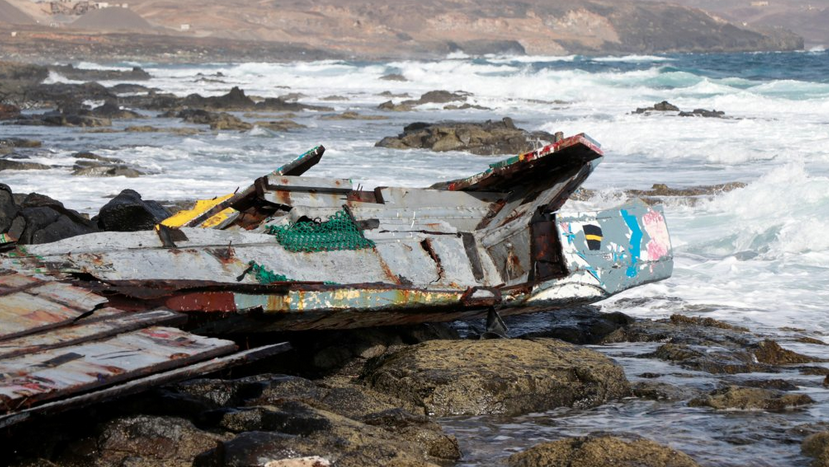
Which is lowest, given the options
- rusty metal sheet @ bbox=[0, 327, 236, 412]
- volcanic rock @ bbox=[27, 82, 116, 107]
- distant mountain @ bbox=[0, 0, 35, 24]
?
volcanic rock @ bbox=[27, 82, 116, 107]

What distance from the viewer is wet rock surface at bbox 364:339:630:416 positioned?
5.75m

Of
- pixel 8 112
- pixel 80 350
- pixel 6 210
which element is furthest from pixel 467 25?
pixel 80 350

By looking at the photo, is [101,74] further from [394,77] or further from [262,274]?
[262,274]

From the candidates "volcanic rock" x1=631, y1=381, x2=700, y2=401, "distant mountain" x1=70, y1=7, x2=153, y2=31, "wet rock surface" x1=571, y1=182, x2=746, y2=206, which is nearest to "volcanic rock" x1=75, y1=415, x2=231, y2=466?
"volcanic rock" x1=631, y1=381, x2=700, y2=401

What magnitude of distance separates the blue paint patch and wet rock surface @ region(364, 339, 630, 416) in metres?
1.78

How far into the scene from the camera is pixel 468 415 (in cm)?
568

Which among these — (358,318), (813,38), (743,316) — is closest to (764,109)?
(743,316)

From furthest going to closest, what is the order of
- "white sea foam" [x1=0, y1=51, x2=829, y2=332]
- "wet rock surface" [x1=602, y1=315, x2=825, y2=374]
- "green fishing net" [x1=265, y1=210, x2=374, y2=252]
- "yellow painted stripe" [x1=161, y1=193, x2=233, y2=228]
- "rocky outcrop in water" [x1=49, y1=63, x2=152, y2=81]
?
"rocky outcrop in water" [x1=49, y1=63, x2=152, y2=81]
"white sea foam" [x1=0, y1=51, x2=829, y2=332]
"yellow painted stripe" [x1=161, y1=193, x2=233, y2=228]
"green fishing net" [x1=265, y1=210, x2=374, y2=252]
"wet rock surface" [x1=602, y1=315, x2=825, y2=374]

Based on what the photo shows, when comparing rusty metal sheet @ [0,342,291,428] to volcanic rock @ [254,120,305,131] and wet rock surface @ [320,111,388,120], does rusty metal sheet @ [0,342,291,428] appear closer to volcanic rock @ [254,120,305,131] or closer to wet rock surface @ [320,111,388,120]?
volcanic rock @ [254,120,305,131]

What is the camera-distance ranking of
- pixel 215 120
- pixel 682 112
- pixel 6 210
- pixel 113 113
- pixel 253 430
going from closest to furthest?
1. pixel 253 430
2. pixel 6 210
3. pixel 215 120
4. pixel 113 113
5. pixel 682 112

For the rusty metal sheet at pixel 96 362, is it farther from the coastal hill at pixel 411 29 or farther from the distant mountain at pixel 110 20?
the distant mountain at pixel 110 20

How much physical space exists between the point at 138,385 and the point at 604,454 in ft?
7.11

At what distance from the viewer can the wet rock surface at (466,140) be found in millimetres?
21891

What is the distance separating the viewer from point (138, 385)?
14.0ft
